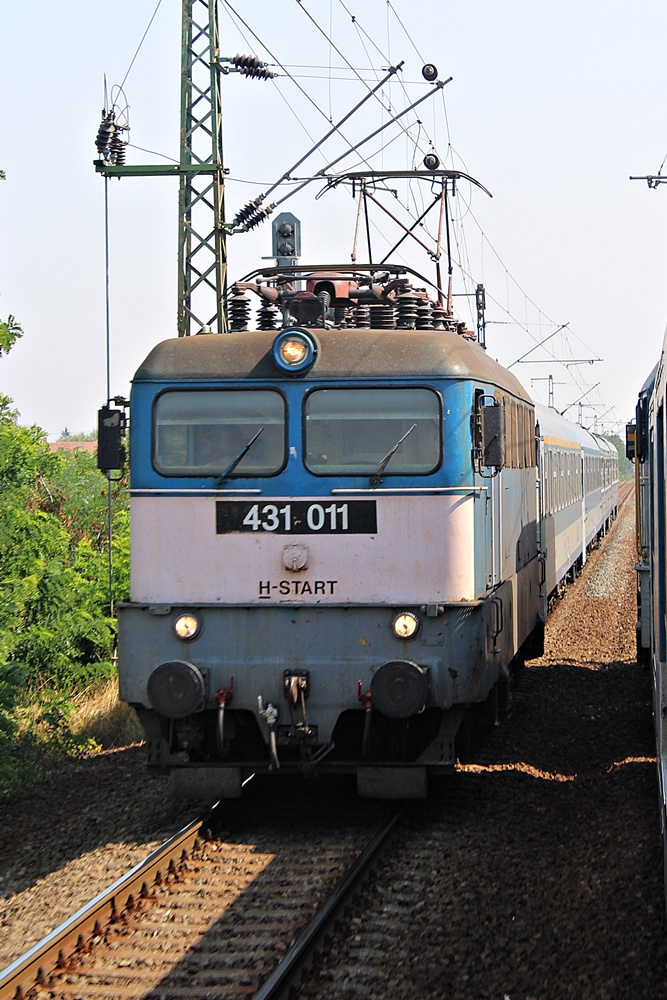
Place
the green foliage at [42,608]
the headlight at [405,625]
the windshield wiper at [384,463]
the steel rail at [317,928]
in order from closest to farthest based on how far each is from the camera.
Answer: the steel rail at [317,928]
the headlight at [405,625]
the windshield wiper at [384,463]
the green foliage at [42,608]

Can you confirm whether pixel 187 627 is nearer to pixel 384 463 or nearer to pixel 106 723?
pixel 384 463

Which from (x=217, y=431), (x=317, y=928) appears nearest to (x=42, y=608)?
(x=217, y=431)

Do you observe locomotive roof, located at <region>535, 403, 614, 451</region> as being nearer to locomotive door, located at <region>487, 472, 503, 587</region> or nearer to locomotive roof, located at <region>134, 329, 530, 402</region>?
locomotive door, located at <region>487, 472, 503, 587</region>

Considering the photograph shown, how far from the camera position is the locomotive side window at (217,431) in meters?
7.74

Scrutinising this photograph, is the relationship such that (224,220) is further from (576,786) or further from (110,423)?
(576,786)

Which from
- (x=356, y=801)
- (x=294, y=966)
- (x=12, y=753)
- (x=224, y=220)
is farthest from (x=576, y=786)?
(x=224, y=220)

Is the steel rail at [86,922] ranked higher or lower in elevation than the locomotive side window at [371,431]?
lower

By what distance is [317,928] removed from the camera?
5816 millimetres

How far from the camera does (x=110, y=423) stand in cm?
812

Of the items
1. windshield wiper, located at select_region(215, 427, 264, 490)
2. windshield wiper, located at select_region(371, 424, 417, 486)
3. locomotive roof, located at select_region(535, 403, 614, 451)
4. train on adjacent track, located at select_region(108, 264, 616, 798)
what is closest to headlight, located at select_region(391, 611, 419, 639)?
train on adjacent track, located at select_region(108, 264, 616, 798)

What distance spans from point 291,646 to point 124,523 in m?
12.9

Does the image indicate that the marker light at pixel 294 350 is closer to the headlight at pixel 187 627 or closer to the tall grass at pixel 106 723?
the headlight at pixel 187 627

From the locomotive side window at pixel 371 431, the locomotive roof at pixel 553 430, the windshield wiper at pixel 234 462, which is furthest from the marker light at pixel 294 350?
the locomotive roof at pixel 553 430

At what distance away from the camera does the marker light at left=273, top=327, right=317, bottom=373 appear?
771cm
